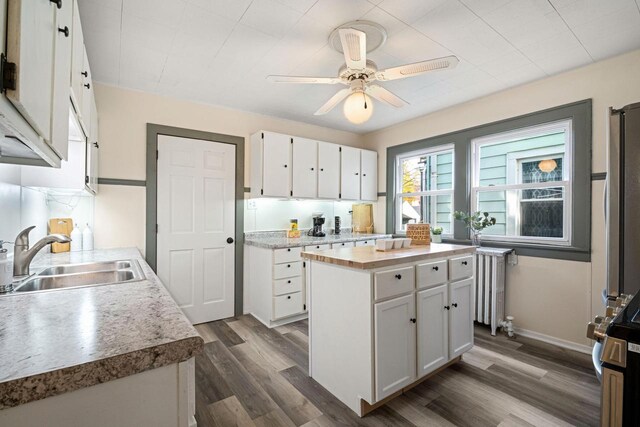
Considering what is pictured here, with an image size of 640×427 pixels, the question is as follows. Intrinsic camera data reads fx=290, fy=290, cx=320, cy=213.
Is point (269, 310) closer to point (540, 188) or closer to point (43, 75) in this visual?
point (43, 75)

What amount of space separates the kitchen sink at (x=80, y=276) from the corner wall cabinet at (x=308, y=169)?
70.6 inches

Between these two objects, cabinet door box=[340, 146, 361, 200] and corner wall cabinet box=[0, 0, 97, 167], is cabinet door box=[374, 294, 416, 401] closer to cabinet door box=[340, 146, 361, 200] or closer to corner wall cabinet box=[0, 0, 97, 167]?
corner wall cabinet box=[0, 0, 97, 167]

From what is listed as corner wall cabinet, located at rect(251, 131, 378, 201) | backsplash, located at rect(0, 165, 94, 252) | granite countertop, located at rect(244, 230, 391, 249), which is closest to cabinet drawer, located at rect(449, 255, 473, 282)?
granite countertop, located at rect(244, 230, 391, 249)

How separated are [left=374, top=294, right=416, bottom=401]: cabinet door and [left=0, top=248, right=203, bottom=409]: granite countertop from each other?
1.21 meters

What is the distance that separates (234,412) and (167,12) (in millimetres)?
2598

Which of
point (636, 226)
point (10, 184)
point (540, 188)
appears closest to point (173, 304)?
point (10, 184)

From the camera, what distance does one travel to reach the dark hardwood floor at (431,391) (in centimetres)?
177

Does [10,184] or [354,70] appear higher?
[354,70]

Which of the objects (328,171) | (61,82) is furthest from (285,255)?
(61,82)

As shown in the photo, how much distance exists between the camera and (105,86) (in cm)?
288

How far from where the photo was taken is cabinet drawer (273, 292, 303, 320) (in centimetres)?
322

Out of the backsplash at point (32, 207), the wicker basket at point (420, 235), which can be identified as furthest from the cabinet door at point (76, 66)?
the wicker basket at point (420, 235)

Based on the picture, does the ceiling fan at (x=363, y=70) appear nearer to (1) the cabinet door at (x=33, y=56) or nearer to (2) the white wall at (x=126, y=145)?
(1) the cabinet door at (x=33, y=56)

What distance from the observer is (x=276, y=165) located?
11.8 feet
